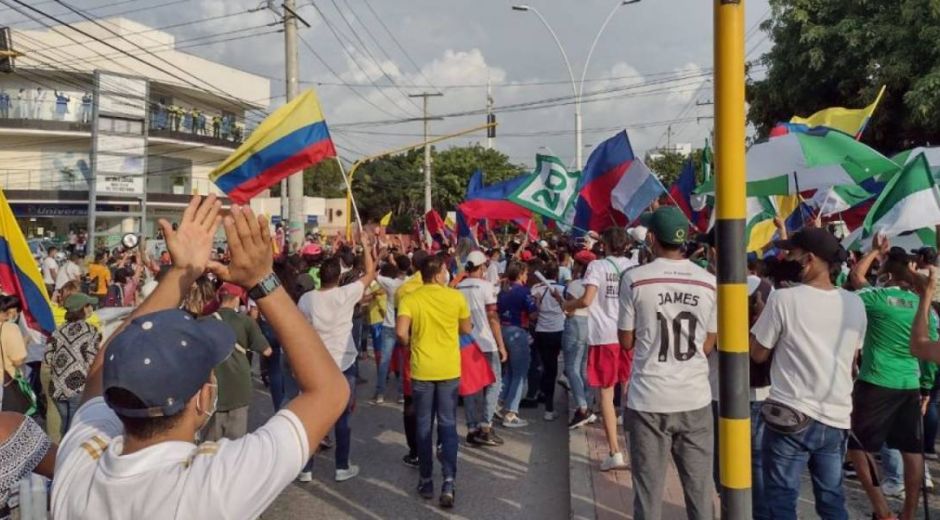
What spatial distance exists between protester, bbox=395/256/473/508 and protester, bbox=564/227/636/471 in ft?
4.31

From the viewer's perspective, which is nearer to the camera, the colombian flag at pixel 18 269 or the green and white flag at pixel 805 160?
the colombian flag at pixel 18 269

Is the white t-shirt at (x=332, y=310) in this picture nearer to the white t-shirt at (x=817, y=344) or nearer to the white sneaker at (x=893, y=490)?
the white t-shirt at (x=817, y=344)

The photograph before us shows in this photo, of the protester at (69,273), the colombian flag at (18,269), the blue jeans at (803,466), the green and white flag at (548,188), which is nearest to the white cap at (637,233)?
the green and white flag at (548,188)

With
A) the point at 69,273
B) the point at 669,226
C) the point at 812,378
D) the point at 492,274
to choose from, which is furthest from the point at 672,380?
the point at 69,273

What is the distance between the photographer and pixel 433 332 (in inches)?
226

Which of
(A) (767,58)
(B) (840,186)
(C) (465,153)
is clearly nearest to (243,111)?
(C) (465,153)

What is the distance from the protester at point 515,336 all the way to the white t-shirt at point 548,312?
8 cm

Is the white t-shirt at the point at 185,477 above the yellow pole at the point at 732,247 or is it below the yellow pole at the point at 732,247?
below

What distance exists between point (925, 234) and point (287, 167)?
20.5 ft

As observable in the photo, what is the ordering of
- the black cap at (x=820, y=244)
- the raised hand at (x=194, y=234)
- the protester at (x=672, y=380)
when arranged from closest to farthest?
the raised hand at (x=194, y=234) < the black cap at (x=820, y=244) < the protester at (x=672, y=380)

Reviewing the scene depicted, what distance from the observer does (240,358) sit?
17.7ft

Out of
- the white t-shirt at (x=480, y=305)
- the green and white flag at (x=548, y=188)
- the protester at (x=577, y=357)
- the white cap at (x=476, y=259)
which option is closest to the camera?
the white t-shirt at (x=480, y=305)

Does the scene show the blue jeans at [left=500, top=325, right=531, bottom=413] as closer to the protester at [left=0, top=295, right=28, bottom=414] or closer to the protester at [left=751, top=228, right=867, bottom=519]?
the protester at [left=751, top=228, right=867, bottom=519]

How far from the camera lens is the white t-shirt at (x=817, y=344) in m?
3.76
